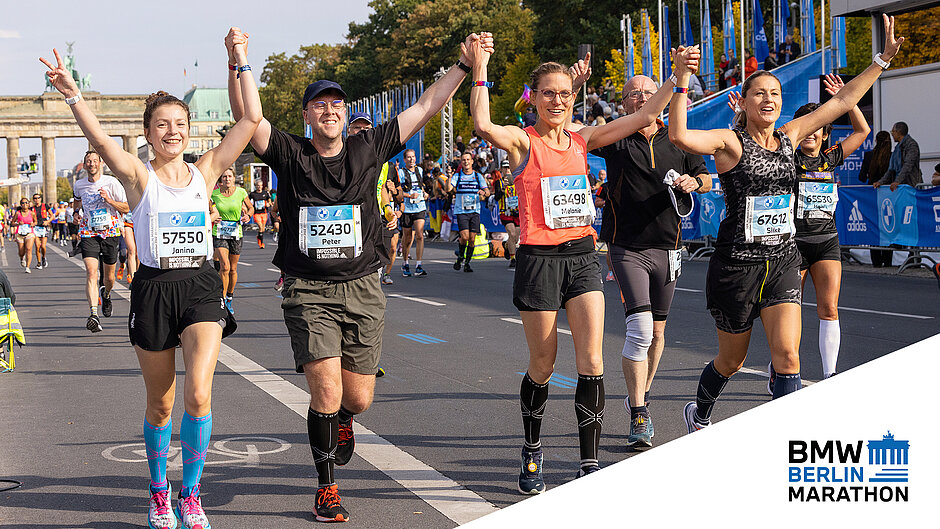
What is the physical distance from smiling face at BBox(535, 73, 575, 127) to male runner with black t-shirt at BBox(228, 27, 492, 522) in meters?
0.86

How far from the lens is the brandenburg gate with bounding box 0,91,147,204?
106 meters

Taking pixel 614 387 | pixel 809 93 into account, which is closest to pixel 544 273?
pixel 614 387

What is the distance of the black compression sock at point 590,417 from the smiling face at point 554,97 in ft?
4.23

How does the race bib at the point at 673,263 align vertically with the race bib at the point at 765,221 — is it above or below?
below

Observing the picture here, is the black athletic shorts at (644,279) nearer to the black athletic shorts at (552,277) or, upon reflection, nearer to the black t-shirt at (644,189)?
the black t-shirt at (644,189)

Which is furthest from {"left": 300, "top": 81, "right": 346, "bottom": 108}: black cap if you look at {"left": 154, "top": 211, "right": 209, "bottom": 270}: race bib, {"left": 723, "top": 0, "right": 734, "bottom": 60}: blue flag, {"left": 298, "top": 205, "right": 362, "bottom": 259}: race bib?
{"left": 723, "top": 0, "right": 734, "bottom": 60}: blue flag

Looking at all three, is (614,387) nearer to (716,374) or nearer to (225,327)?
(716,374)

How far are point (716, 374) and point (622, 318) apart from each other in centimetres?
640

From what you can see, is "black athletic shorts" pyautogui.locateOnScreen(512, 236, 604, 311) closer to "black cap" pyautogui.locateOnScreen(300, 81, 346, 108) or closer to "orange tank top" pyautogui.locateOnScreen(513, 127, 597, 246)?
"orange tank top" pyautogui.locateOnScreen(513, 127, 597, 246)

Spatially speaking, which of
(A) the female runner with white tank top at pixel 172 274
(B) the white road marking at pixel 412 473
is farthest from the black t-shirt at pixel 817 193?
(A) the female runner with white tank top at pixel 172 274

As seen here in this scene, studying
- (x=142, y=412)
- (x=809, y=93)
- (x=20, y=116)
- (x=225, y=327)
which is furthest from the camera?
(x=20, y=116)

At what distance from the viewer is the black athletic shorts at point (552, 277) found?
17.5ft

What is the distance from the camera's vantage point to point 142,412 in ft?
24.9

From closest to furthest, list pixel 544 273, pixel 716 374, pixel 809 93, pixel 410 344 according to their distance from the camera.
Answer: pixel 544 273, pixel 716 374, pixel 410 344, pixel 809 93
